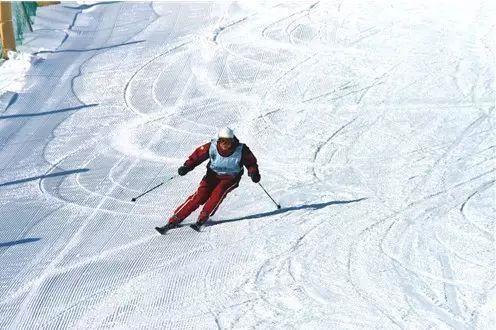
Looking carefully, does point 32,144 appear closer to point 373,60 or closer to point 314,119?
point 314,119

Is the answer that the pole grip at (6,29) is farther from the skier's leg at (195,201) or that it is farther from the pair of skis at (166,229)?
the pair of skis at (166,229)

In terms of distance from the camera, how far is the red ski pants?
10805 millimetres

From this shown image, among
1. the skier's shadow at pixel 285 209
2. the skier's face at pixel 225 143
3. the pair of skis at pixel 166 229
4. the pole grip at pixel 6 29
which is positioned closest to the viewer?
the skier's face at pixel 225 143

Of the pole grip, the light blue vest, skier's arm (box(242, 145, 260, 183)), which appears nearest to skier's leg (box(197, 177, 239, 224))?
the light blue vest

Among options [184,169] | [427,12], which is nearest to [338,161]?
[184,169]

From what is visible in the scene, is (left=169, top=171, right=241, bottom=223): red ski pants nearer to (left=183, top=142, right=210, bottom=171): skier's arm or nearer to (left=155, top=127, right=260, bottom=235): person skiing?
(left=155, top=127, right=260, bottom=235): person skiing

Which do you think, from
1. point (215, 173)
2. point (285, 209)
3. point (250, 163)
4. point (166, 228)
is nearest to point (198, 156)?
point (215, 173)

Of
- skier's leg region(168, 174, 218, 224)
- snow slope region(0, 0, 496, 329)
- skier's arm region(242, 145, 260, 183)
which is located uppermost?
skier's arm region(242, 145, 260, 183)

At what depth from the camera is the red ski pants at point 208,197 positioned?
35.4ft

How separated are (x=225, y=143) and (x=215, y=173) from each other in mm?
469

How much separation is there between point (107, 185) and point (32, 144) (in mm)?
2306

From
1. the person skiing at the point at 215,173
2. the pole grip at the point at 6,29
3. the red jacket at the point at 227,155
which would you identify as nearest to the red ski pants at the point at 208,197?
the person skiing at the point at 215,173

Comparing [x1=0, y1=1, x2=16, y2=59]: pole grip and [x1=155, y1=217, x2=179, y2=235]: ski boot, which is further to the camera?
[x1=0, y1=1, x2=16, y2=59]: pole grip

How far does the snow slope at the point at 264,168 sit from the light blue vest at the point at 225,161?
2.24ft
